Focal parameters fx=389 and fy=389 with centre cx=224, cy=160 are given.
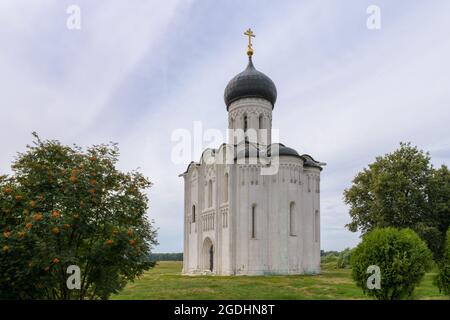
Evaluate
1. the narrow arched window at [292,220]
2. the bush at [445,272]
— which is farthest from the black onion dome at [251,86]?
the bush at [445,272]

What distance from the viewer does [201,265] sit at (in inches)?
1254

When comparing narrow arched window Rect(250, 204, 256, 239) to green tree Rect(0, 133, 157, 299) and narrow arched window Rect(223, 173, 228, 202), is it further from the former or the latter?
green tree Rect(0, 133, 157, 299)

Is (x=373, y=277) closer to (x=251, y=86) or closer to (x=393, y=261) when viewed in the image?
(x=393, y=261)

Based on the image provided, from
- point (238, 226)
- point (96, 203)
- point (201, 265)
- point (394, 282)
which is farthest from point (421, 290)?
point (201, 265)

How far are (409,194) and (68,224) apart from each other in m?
25.5

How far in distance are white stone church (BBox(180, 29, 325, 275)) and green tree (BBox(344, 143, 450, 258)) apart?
4937 millimetres

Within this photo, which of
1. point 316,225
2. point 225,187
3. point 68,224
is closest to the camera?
point 68,224

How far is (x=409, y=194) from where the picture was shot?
27.6m

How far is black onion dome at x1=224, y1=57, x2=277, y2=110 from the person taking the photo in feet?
107

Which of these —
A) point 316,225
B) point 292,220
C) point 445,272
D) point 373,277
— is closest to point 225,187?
point 292,220

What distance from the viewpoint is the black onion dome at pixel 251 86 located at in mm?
32688

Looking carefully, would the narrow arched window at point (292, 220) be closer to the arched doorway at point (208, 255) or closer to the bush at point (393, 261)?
the arched doorway at point (208, 255)
